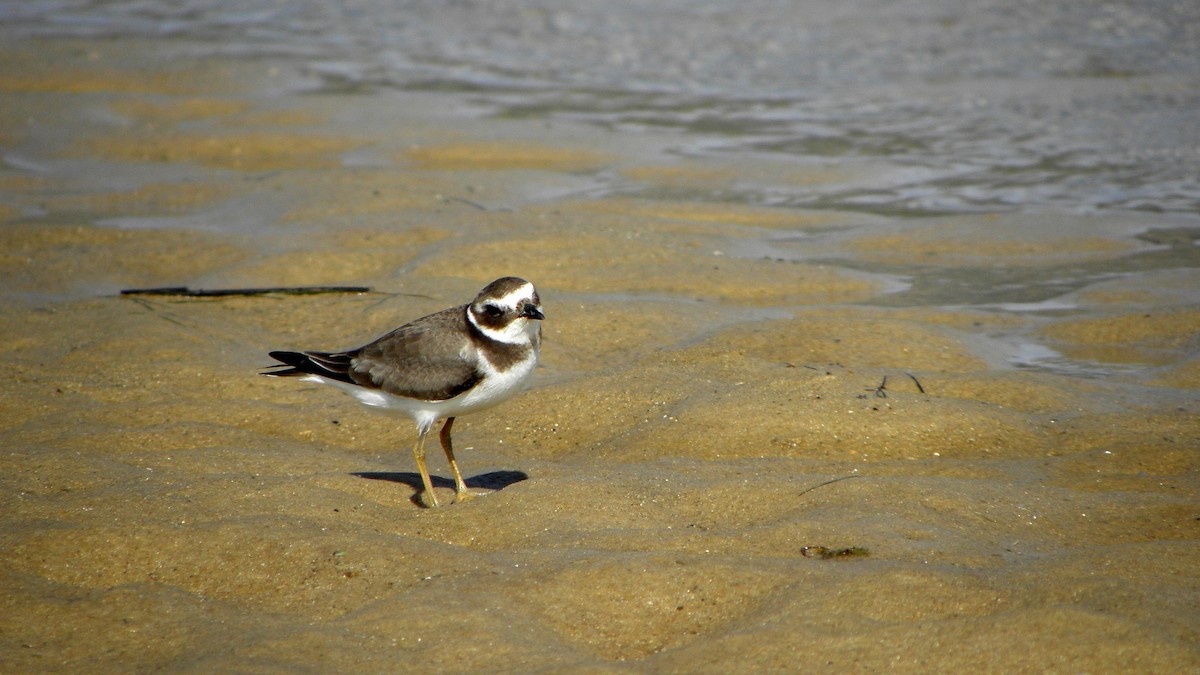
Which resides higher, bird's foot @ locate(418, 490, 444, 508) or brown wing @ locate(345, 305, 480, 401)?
brown wing @ locate(345, 305, 480, 401)

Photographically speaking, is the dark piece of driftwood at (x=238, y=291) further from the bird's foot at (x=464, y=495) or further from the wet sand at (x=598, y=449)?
the bird's foot at (x=464, y=495)

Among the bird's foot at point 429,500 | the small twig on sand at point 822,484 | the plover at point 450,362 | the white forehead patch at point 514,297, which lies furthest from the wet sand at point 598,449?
the white forehead patch at point 514,297

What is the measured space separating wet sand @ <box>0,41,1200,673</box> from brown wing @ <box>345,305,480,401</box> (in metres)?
0.47

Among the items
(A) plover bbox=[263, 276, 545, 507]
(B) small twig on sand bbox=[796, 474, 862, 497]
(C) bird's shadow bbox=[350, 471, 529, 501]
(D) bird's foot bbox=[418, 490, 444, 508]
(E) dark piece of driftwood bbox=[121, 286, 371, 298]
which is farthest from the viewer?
(E) dark piece of driftwood bbox=[121, 286, 371, 298]

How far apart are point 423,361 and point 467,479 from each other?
2.31 feet

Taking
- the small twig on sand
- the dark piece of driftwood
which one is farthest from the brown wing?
the dark piece of driftwood

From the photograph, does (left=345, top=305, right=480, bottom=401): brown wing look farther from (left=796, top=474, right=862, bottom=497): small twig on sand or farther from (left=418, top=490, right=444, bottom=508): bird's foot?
(left=796, top=474, right=862, bottom=497): small twig on sand

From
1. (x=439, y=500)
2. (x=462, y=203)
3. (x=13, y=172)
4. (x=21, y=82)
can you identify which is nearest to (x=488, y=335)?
(x=439, y=500)

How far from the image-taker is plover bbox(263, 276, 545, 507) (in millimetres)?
5109

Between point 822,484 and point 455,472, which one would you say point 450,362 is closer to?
point 455,472

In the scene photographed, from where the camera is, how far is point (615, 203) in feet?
32.8

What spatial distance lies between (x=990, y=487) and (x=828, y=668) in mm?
1699

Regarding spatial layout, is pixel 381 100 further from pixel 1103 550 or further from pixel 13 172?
pixel 1103 550

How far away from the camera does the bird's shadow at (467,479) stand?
5352 mm
